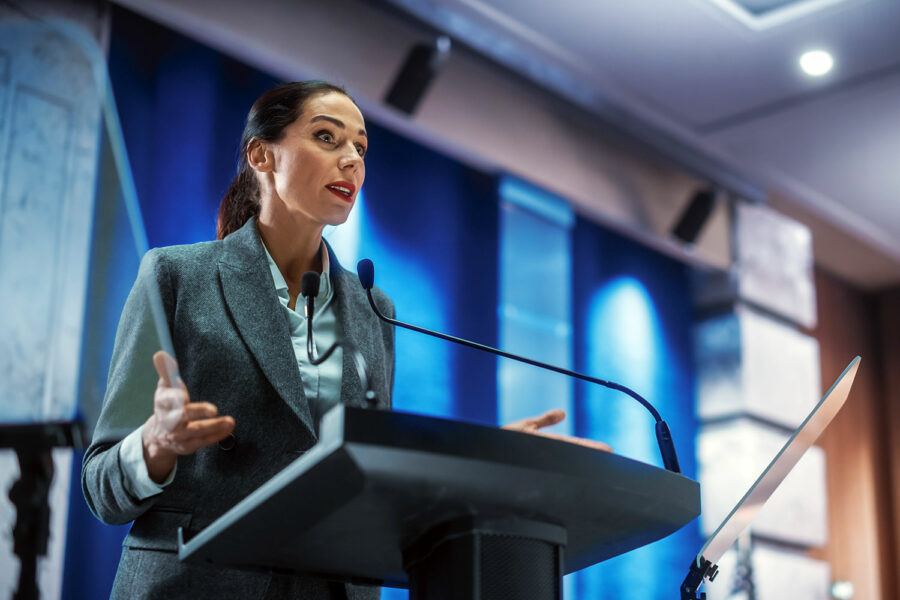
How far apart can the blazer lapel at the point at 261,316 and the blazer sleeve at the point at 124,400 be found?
0.35 feet

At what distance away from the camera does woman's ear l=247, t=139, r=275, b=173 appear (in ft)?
4.85

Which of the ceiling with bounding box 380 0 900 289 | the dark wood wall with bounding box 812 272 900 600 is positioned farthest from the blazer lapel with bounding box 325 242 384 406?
the dark wood wall with bounding box 812 272 900 600

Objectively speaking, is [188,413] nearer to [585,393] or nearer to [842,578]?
[585,393]

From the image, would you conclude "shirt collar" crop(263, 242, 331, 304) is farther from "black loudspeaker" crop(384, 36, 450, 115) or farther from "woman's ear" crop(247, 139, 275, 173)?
"black loudspeaker" crop(384, 36, 450, 115)

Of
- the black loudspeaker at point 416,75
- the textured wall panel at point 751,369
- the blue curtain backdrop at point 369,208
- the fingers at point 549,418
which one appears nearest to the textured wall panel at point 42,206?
the fingers at point 549,418

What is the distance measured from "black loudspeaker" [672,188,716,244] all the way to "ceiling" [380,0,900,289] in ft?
0.68

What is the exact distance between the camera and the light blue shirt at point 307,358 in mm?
1025

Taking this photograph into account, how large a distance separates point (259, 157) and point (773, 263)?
4337 millimetres

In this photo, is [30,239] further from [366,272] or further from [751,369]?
[751,369]

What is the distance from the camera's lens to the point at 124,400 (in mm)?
1121

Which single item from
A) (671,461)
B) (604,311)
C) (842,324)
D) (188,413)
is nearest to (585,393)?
(604,311)

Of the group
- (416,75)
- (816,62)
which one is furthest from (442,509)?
(816,62)

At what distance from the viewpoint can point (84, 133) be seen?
3.69 ft

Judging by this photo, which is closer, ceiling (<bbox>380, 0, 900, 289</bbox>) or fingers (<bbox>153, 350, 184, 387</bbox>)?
fingers (<bbox>153, 350, 184, 387</bbox>)
